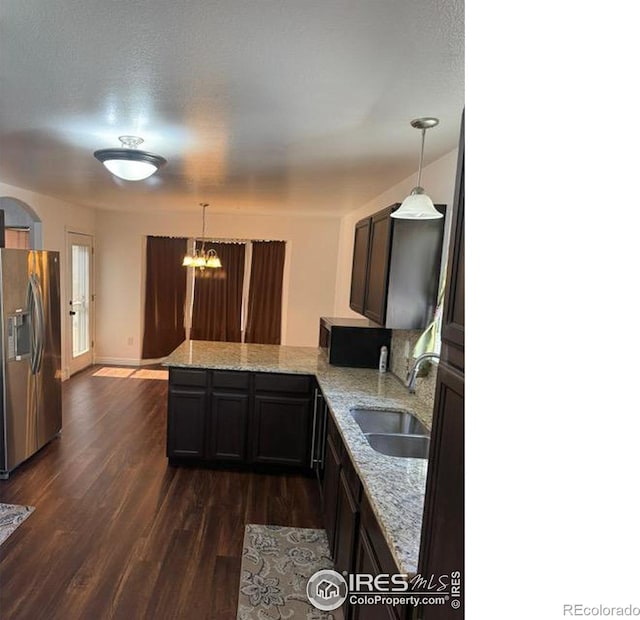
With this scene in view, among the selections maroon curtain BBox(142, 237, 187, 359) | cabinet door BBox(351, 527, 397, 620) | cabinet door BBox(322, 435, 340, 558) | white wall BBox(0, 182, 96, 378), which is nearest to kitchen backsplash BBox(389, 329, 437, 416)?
cabinet door BBox(322, 435, 340, 558)

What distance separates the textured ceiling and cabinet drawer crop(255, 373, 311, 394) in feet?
5.34

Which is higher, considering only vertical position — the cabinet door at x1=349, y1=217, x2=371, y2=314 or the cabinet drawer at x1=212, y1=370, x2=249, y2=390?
the cabinet door at x1=349, y1=217, x2=371, y2=314

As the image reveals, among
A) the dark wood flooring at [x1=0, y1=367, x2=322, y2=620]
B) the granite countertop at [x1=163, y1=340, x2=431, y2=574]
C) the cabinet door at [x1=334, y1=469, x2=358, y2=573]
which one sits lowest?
the dark wood flooring at [x1=0, y1=367, x2=322, y2=620]

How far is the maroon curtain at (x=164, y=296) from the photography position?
6578 mm

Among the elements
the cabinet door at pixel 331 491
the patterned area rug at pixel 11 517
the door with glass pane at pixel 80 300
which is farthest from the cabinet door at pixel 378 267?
the door with glass pane at pixel 80 300

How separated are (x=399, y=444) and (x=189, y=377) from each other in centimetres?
188

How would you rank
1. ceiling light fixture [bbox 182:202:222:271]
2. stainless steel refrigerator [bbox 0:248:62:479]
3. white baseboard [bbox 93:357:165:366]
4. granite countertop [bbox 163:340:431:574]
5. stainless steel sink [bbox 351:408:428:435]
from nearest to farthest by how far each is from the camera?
granite countertop [bbox 163:340:431:574] < stainless steel sink [bbox 351:408:428:435] < stainless steel refrigerator [bbox 0:248:62:479] < ceiling light fixture [bbox 182:202:222:271] < white baseboard [bbox 93:357:165:366]

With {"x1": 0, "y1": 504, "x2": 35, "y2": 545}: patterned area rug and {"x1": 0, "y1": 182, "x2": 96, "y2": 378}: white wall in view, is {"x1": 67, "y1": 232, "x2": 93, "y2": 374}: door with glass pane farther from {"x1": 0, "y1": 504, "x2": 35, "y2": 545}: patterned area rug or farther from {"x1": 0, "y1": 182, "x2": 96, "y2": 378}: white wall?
{"x1": 0, "y1": 504, "x2": 35, "y2": 545}: patterned area rug

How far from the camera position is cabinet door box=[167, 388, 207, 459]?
3424 mm

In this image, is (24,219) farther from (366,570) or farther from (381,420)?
(366,570)

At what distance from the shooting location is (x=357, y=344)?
3.52m

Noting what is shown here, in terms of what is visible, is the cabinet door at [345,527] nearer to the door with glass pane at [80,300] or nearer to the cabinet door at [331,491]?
the cabinet door at [331,491]

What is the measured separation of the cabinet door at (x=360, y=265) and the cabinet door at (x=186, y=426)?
5.02 feet
